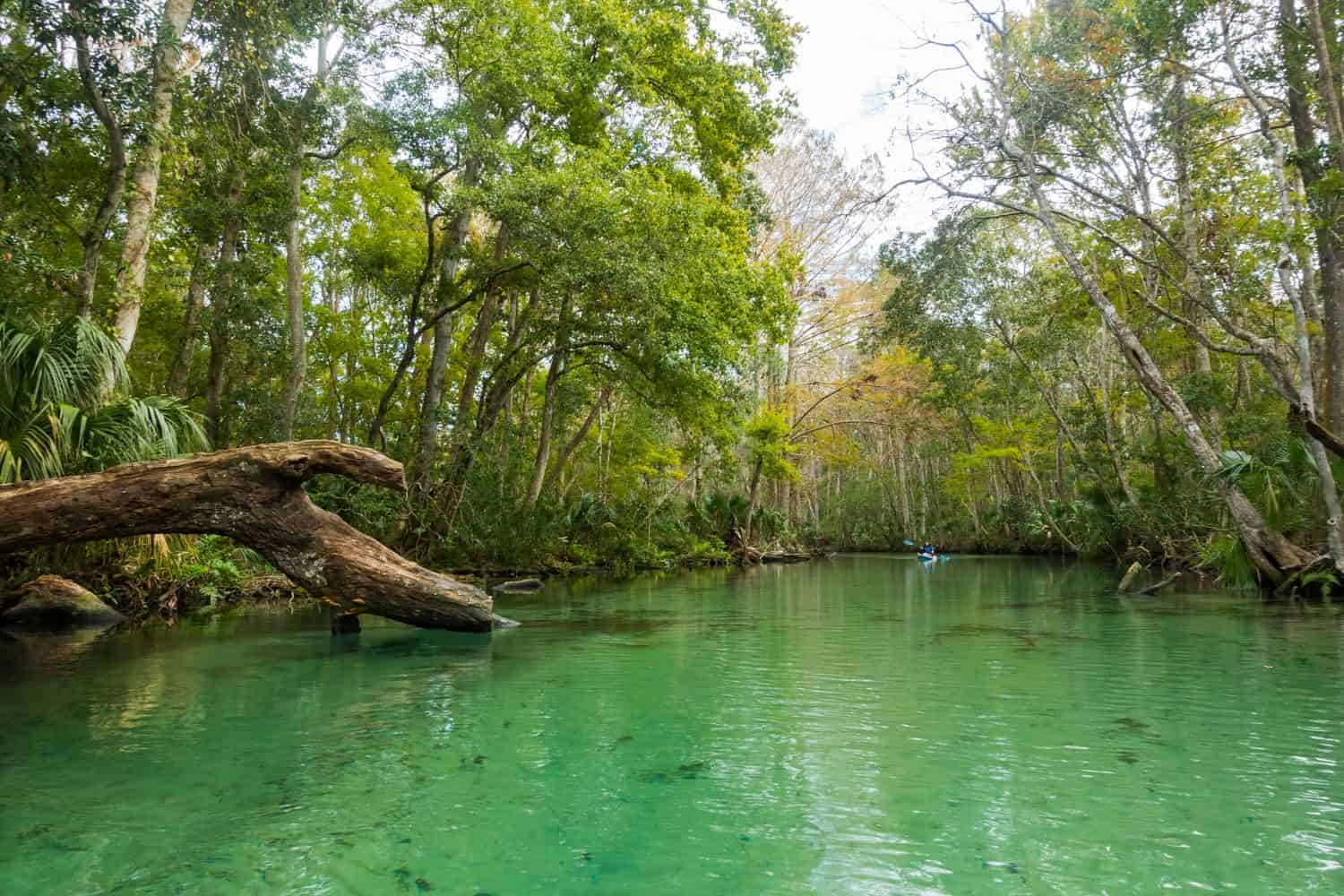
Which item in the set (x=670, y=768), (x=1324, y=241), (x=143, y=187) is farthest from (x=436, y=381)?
(x=1324, y=241)

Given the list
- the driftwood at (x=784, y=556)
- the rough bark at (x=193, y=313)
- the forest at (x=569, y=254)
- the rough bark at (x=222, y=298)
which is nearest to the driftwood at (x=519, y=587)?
the forest at (x=569, y=254)

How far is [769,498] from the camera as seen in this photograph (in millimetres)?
36875

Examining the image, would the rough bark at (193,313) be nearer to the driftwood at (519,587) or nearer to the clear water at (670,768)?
the driftwood at (519,587)

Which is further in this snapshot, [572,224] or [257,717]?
[572,224]

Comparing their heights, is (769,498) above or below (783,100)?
below

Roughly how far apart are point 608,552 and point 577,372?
4831 millimetres

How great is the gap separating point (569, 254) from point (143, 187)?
5.27 meters

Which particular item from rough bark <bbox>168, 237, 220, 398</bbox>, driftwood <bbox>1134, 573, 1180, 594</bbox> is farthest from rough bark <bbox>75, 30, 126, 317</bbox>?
driftwood <bbox>1134, 573, 1180, 594</bbox>

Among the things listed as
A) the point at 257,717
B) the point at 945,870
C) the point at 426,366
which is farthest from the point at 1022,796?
the point at 426,366

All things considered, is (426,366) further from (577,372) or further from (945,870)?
(945,870)

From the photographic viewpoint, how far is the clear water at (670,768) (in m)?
2.44

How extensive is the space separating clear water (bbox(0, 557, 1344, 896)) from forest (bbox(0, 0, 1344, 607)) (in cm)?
347

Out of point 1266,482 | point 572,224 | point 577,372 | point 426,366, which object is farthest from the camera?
point 426,366

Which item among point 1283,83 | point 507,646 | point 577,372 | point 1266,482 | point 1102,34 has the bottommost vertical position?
point 507,646
